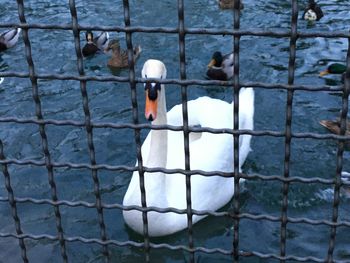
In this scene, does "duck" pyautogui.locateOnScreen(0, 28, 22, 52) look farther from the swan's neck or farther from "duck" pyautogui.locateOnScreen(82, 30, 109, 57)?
the swan's neck

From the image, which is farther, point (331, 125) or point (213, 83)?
point (331, 125)

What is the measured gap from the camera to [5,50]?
8.84 meters

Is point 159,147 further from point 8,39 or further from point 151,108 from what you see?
point 8,39

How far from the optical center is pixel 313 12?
9.00 metres

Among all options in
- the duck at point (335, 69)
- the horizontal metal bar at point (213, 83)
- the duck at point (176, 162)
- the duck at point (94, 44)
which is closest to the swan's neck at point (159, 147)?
the duck at point (176, 162)

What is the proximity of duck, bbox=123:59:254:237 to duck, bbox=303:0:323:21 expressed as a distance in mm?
3570

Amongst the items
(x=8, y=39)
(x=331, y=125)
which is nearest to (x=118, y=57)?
(x=8, y=39)

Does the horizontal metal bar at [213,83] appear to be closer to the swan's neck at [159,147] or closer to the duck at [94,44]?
the swan's neck at [159,147]

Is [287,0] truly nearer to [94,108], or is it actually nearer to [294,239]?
[94,108]

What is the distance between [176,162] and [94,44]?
3821 mm

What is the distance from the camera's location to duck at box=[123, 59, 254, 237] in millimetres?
4770

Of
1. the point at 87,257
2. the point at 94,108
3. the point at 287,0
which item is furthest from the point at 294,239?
the point at 287,0

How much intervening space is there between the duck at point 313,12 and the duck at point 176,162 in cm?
357

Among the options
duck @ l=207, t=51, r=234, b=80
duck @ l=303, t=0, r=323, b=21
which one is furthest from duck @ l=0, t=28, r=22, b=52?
duck @ l=303, t=0, r=323, b=21
